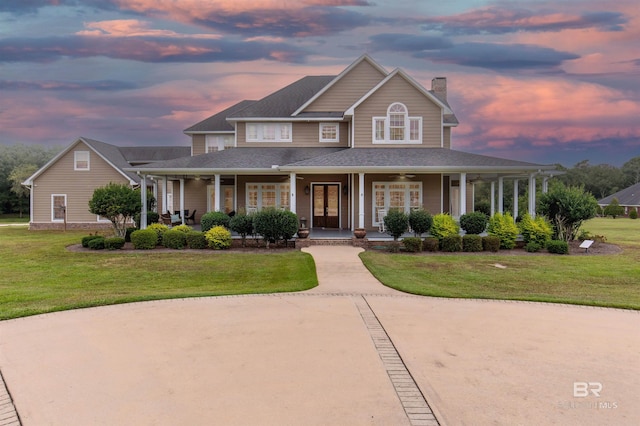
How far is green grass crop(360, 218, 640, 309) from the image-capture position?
29.5ft

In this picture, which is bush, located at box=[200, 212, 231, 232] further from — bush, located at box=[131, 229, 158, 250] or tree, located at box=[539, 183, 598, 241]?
tree, located at box=[539, 183, 598, 241]

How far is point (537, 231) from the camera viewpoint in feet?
53.2

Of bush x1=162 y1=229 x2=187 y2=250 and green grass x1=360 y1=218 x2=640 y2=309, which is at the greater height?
bush x1=162 y1=229 x2=187 y2=250

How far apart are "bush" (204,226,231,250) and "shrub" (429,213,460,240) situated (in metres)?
8.19

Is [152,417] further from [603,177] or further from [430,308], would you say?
[603,177]

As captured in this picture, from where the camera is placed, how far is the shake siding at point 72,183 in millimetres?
27516

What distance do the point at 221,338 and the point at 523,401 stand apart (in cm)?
Answer: 379

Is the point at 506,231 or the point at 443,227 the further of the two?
the point at 506,231

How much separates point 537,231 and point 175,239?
47.5 feet

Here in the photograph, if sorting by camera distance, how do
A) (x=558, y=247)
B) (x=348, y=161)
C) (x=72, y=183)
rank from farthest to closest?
(x=72, y=183), (x=348, y=161), (x=558, y=247)

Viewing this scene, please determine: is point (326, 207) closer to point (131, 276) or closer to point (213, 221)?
point (213, 221)

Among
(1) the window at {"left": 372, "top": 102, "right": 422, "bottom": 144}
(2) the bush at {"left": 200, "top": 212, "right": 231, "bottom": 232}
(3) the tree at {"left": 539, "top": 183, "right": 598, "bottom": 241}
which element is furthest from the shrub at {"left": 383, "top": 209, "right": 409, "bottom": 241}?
(2) the bush at {"left": 200, "top": 212, "right": 231, "bottom": 232}

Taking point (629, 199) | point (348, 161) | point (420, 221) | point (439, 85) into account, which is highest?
point (439, 85)

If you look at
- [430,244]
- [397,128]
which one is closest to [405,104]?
[397,128]
